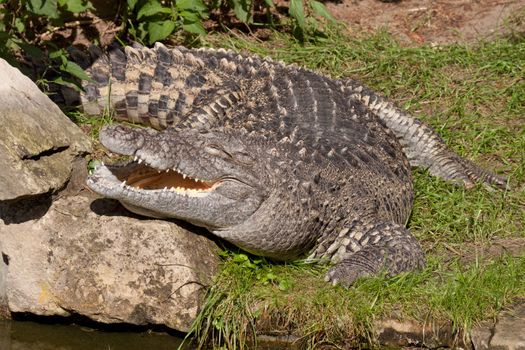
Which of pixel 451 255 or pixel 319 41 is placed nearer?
pixel 451 255

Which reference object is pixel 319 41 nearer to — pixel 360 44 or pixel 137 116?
pixel 360 44

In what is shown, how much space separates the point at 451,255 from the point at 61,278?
2.37 metres

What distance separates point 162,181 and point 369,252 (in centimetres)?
127

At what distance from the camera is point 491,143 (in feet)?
24.6

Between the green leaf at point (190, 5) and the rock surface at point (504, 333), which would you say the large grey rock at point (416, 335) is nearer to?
the rock surface at point (504, 333)

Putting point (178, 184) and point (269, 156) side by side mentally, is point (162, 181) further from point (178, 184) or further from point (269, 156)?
point (269, 156)

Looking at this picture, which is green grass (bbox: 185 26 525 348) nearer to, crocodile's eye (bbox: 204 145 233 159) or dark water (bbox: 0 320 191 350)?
dark water (bbox: 0 320 191 350)

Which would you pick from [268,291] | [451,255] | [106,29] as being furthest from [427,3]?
[268,291]

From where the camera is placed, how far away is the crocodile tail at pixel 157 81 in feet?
24.2

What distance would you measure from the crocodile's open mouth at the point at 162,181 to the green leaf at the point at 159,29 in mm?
2185

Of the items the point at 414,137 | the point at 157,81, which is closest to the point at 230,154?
the point at 157,81

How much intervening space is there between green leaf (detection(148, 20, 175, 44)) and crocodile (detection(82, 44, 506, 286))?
155 mm

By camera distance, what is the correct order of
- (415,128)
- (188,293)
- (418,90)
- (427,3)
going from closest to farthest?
(188,293) → (415,128) → (418,90) → (427,3)

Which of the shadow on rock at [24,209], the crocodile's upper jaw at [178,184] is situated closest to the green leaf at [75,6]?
the crocodile's upper jaw at [178,184]
